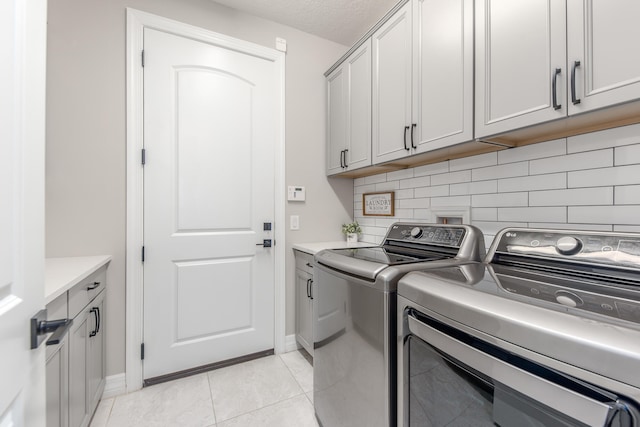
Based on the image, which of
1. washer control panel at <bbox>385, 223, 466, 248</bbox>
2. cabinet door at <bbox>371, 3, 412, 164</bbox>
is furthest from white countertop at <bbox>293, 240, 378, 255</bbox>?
cabinet door at <bbox>371, 3, 412, 164</bbox>

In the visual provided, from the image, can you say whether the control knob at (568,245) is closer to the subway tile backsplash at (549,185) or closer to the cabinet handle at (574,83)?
the subway tile backsplash at (549,185)

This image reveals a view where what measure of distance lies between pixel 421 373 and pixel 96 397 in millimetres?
1811

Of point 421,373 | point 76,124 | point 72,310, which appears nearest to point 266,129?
point 76,124

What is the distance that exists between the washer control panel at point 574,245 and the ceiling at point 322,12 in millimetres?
1918

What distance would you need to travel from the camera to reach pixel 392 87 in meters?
1.74

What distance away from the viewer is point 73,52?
5.51ft

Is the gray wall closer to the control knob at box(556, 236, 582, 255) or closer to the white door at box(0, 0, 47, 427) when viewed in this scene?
the white door at box(0, 0, 47, 427)

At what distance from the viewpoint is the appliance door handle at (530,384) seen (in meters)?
0.48

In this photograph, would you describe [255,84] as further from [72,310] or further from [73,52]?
[72,310]

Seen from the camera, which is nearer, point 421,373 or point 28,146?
point 28,146

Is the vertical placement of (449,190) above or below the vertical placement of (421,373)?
above

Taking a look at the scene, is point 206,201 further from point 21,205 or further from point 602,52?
point 602,52

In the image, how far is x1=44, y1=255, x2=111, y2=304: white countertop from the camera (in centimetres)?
98

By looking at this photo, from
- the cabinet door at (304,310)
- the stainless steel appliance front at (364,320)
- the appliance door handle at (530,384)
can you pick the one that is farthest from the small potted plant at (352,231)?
the appliance door handle at (530,384)
